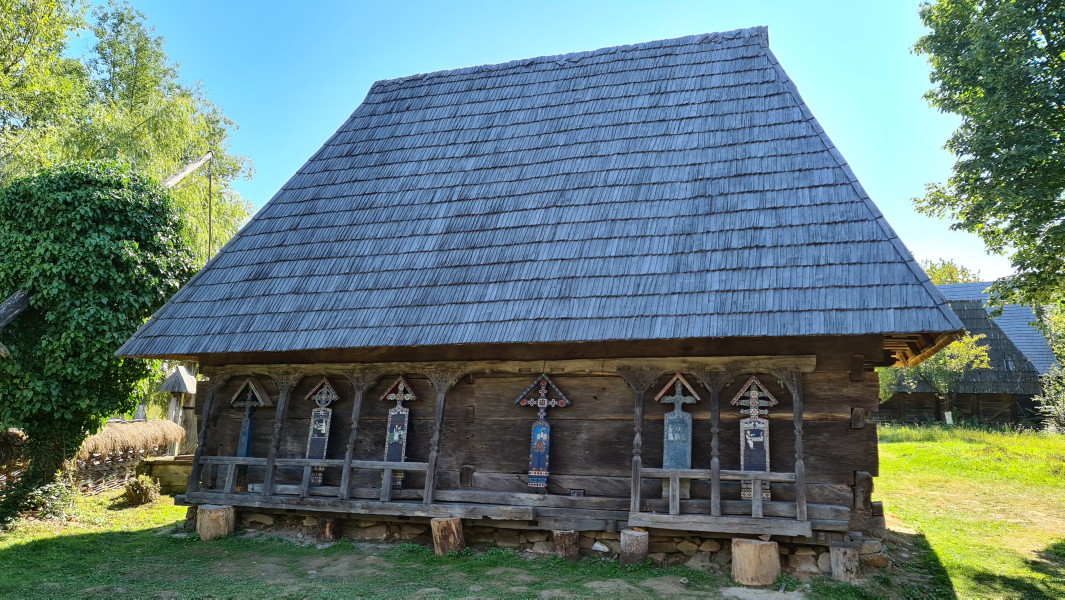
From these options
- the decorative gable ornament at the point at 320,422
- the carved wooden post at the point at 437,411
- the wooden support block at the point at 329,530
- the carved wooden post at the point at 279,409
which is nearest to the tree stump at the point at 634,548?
the carved wooden post at the point at 437,411

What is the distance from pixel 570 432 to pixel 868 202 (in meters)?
3.76

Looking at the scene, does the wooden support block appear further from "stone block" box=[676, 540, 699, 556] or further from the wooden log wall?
"stone block" box=[676, 540, 699, 556]

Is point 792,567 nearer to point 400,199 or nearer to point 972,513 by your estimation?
point 972,513

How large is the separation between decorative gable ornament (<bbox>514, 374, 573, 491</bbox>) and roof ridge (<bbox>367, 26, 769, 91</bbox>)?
5613mm

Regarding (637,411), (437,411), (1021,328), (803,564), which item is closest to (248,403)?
(437,411)

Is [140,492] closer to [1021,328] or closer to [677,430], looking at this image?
[677,430]

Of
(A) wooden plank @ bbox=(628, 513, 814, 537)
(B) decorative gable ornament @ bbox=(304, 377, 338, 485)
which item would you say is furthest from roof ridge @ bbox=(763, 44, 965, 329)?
(B) decorative gable ornament @ bbox=(304, 377, 338, 485)

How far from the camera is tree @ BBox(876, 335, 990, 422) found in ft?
69.0

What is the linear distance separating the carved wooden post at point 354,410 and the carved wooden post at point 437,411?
2.37 ft

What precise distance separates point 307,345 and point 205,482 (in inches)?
99.2

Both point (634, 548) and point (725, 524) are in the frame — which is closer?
point (725, 524)

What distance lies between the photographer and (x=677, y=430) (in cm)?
647

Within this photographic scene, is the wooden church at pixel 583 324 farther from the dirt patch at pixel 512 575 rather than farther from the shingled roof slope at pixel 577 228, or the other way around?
the dirt patch at pixel 512 575

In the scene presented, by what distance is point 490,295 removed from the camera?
7109mm
